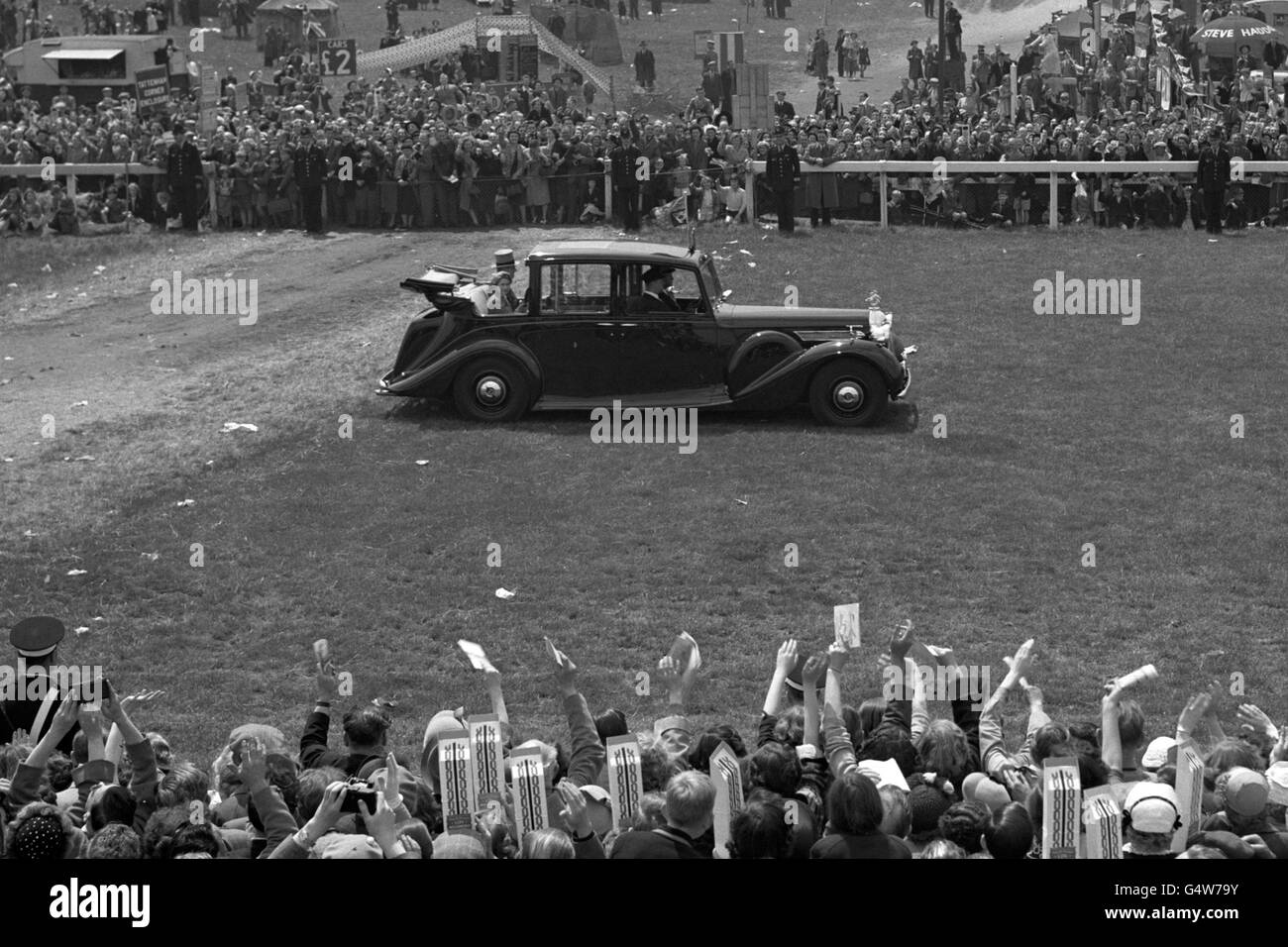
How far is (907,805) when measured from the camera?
23.8ft

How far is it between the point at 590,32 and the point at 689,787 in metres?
45.1

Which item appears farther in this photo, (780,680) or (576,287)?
(576,287)

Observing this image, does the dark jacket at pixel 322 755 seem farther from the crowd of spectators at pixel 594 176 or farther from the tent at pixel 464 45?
the tent at pixel 464 45

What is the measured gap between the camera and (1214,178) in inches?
1111

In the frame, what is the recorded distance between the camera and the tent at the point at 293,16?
4884 cm

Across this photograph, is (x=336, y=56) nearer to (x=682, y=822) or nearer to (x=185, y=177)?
(x=185, y=177)

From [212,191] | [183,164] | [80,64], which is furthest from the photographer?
[80,64]

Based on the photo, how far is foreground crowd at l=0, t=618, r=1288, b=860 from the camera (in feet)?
21.4

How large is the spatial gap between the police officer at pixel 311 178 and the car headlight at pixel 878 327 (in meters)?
13.4

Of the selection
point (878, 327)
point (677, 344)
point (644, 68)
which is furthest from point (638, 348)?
point (644, 68)

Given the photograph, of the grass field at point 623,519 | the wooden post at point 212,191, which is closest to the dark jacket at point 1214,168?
the grass field at point 623,519

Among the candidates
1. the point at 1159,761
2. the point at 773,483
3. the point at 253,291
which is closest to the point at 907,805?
the point at 1159,761

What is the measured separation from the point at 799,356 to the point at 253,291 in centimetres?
952

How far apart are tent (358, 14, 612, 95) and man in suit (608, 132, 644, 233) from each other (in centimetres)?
1456
